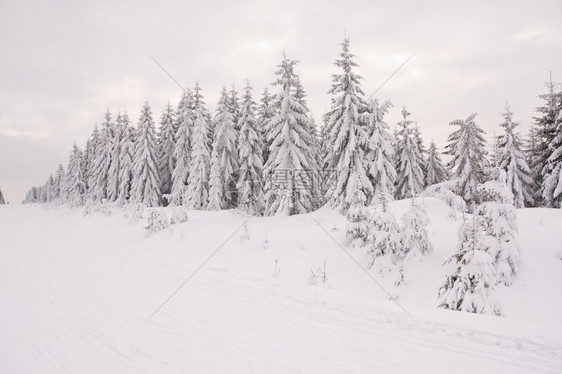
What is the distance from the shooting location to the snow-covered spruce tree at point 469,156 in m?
25.5

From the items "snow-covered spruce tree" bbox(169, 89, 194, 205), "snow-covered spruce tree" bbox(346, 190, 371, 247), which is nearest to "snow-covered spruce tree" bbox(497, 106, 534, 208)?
"snow-covered spruce tree" bbox(346, 190, 371, 247)

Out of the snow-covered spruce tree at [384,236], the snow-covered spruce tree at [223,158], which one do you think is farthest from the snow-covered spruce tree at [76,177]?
the snow-covered spruce tree at [384,236]

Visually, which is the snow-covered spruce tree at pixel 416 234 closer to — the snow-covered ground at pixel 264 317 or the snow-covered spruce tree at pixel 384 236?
the snow-covered spruce tree at pixel 384 236

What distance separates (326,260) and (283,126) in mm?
14575

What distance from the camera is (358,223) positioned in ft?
36.6

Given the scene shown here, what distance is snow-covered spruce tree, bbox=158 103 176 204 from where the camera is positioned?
36875mm

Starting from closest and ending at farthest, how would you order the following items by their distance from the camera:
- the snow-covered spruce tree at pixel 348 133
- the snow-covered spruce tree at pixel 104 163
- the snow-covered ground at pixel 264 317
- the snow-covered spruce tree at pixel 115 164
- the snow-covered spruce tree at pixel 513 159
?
the snow-covered ground at pixel 264 317
the snow-covered spruce tree at pixel 348 133
the snow-covered spruce tree at pixel 513 159
the snow-covered spruce tree at pixel 115 164
the snow-covered spruce tree at pixel 104 163

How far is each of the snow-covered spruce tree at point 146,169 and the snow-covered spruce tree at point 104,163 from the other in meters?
10.3

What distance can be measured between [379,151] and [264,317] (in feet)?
57.3

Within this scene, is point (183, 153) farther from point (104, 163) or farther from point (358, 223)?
point (358, 223)

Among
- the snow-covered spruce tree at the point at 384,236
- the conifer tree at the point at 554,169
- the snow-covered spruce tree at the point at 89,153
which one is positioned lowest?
the snow-covered spruce tree at the point at 384,236

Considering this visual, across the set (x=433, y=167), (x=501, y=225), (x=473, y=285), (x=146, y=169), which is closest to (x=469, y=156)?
(x=433, y=167)

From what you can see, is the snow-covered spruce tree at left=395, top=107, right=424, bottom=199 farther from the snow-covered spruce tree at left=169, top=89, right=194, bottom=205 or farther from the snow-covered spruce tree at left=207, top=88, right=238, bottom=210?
the snow-covered spruce tree at left=169, top=89, right=194, bottom=205

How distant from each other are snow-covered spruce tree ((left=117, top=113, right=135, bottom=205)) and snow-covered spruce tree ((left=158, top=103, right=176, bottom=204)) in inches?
139
